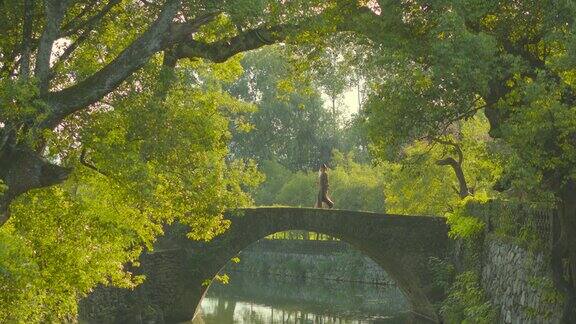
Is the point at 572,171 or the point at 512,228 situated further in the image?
the point at 512,228

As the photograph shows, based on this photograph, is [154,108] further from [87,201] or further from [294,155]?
[294,155]

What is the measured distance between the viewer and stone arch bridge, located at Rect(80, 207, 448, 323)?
2280 cm

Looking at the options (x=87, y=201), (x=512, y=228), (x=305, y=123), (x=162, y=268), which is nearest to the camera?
(x=87, y=201)

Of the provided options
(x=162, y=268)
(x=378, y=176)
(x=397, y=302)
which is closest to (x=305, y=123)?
(x=378, y=176)

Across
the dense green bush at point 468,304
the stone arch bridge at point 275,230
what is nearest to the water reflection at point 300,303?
the stone arch bridge at point 275,230

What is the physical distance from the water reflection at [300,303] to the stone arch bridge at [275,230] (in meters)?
1.37

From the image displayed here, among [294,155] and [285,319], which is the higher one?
[294,155]

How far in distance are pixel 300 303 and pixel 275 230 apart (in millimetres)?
7021

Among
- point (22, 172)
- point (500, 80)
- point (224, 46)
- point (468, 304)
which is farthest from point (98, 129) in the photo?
point (468, 304)

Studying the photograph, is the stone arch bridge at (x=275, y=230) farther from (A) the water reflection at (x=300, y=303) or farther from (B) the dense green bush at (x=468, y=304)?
(B) the dense green bush at (x=468, y=304)

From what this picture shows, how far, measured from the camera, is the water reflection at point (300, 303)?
2635cm

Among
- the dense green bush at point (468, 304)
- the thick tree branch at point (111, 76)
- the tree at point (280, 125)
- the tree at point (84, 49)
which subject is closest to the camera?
the tree at point (84, 49)

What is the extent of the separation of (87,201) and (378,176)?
29751 millimetres

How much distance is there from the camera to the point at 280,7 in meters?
13.4
